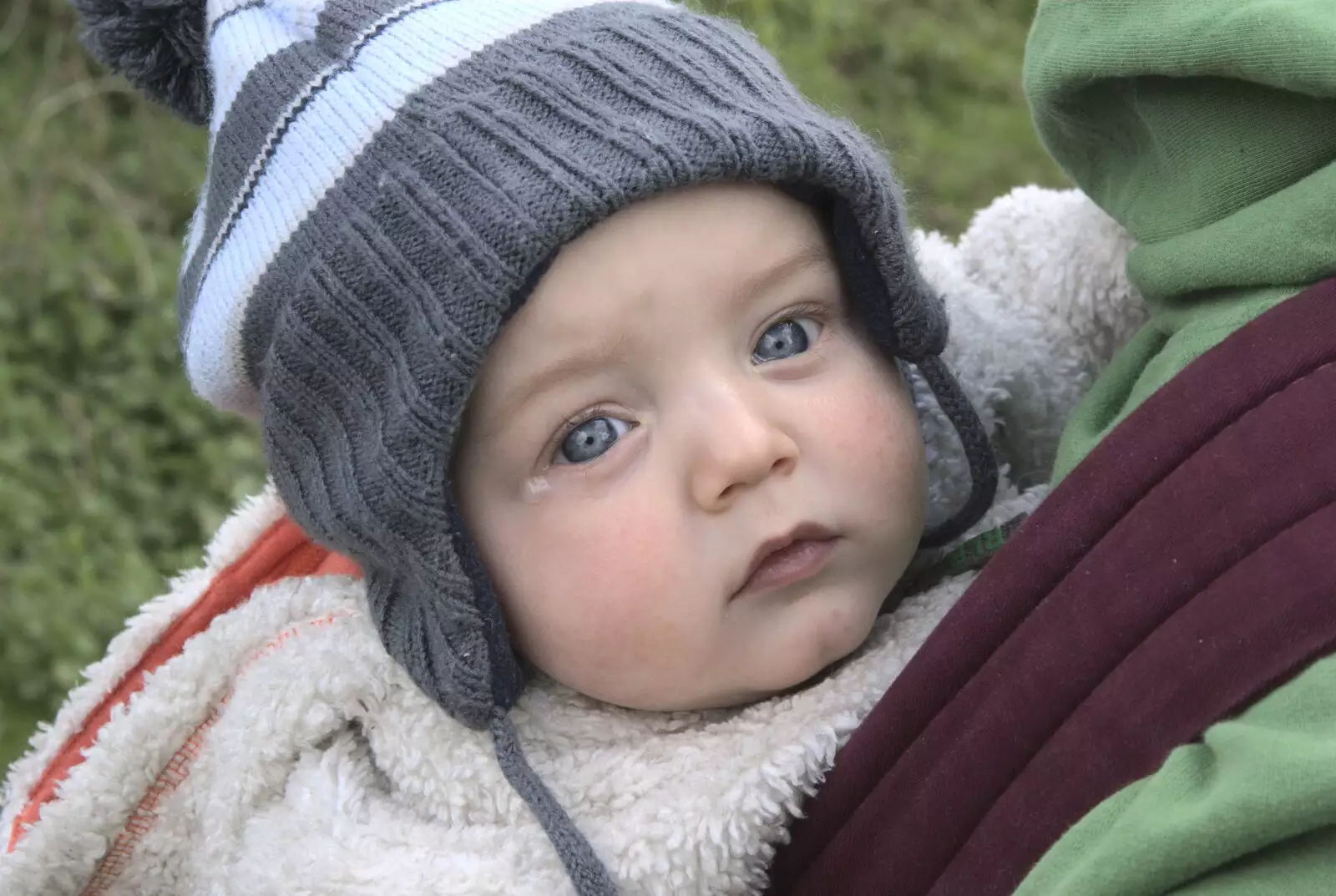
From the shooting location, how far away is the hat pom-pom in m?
1.29

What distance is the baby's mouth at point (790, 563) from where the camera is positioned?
3.61 ft

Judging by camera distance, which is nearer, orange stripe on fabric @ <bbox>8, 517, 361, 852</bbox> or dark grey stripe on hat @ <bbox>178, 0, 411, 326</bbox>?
dark grey stripe on hat @ <bbox>178, 0, 411, 326</bbox>

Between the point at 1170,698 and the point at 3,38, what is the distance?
276cm

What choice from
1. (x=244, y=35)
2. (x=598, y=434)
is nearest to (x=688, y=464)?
(x=598, y=434)

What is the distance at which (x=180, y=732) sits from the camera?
1333 millimetres

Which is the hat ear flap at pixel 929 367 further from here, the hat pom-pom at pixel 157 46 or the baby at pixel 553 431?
the hat pom-pom at pixel 157 46

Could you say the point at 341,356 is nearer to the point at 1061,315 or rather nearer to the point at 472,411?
the point at 472,411

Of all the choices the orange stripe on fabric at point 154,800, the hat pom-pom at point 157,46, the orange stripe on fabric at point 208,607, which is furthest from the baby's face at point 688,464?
the hat pom-pom at point 157,46

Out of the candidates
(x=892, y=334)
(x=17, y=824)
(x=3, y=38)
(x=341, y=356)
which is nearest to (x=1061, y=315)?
(x=892, y=334)

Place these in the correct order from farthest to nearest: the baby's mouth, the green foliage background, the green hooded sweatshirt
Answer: the green foliage background → the baby's mouth → the green hooded sweatshirt

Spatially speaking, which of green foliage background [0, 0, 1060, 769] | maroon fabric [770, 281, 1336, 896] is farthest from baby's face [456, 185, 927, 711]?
green foliage background [0, 0, 1060, 769]

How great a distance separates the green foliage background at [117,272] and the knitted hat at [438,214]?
0.74 meters

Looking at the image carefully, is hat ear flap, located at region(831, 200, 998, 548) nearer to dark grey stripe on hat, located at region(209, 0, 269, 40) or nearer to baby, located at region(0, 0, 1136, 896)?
baby, located at region(0, 0, 1136, 896)

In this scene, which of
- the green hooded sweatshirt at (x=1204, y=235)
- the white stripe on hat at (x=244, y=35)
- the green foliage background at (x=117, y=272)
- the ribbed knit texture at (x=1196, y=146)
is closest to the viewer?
the green hooded sweatshirt at (x=1204, y=235)
